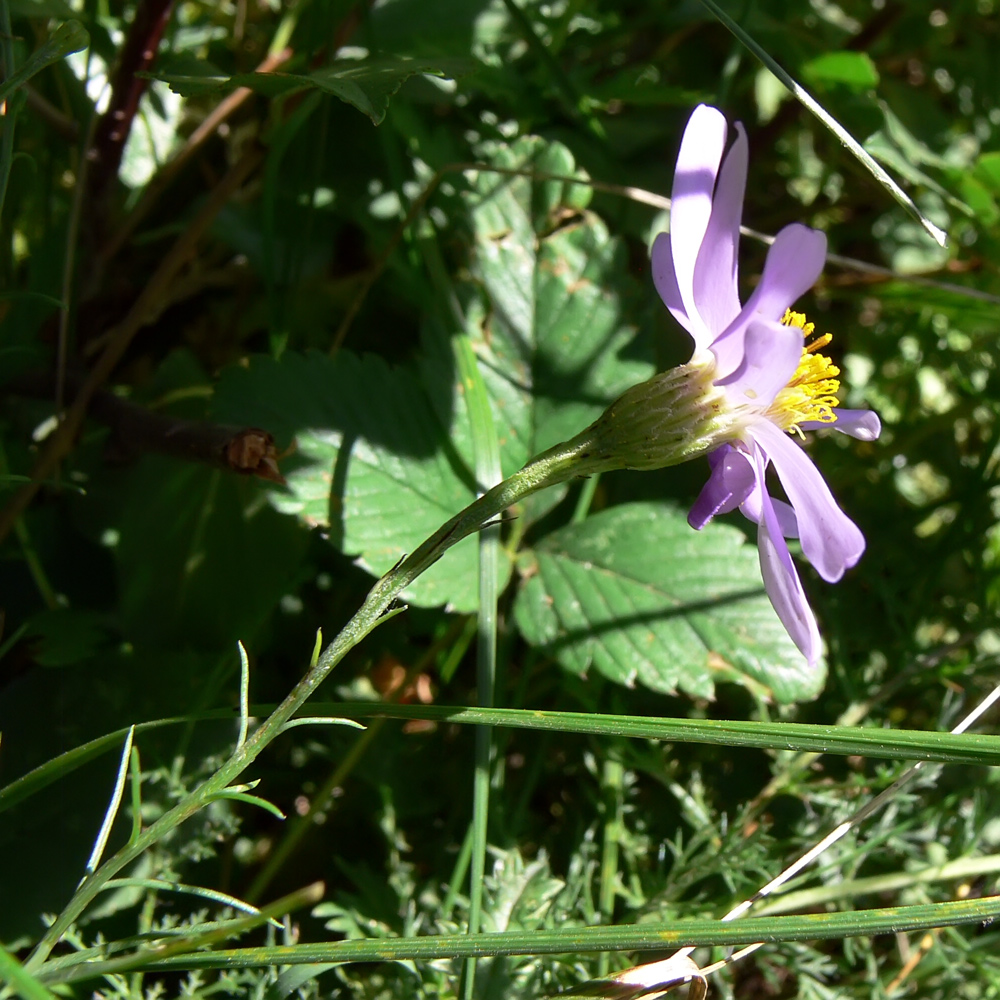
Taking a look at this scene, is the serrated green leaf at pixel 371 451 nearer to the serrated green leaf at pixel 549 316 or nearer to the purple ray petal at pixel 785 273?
the serrated green leaf at pixel 549 316

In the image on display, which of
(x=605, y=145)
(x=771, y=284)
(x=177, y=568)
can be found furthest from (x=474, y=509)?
(x=605, y=145)

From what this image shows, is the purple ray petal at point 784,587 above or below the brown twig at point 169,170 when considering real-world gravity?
below

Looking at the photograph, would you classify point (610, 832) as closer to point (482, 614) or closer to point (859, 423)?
point (482, 614)

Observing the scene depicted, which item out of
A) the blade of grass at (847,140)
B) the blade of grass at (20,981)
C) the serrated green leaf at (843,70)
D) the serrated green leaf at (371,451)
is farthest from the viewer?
the serrated green leaf at (843,70)

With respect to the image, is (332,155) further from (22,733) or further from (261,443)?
(22,733)

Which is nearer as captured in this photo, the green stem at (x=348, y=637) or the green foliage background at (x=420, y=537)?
the green stem at (x=348, y=637)

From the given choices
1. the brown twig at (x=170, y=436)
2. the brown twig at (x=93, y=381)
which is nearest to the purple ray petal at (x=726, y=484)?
the brown twig at (x=170, y=436)
